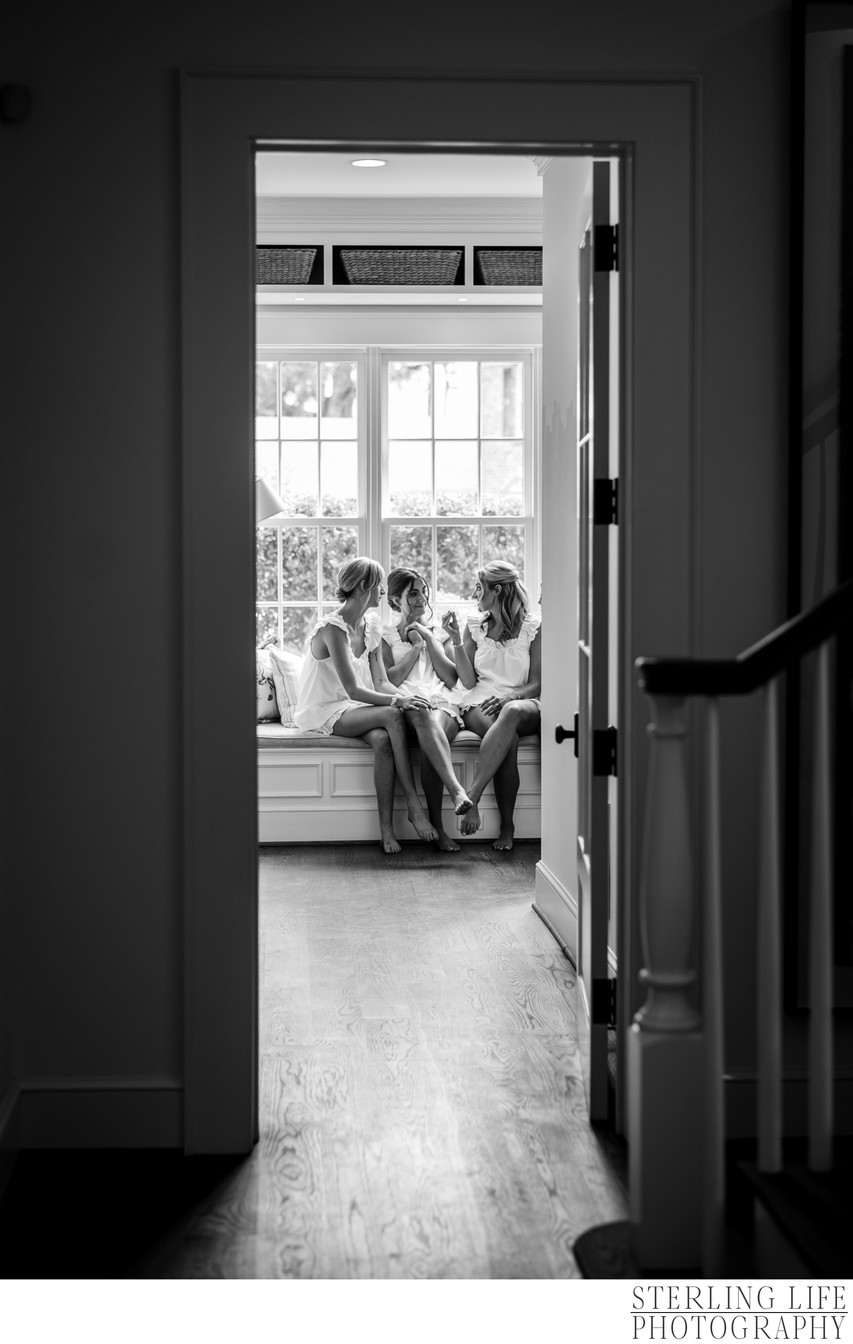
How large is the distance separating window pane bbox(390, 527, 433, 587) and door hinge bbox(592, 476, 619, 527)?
4.26 meters

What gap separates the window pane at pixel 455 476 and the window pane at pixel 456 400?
0.07 metres

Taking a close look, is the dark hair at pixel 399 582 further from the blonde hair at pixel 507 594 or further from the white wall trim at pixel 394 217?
the white wall trim at pixel 394 217

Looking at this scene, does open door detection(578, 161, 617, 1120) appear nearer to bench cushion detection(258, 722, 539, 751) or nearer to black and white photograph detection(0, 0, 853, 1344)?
black and white photograph detection(0, 0, 853, 1344)

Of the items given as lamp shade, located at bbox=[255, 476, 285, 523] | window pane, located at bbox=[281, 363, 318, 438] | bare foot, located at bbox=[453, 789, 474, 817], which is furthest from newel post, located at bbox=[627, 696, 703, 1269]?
window pane, located at bbox=[281, 363, 318, 438]

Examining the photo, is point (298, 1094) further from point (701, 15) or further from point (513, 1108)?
point (701, 15)

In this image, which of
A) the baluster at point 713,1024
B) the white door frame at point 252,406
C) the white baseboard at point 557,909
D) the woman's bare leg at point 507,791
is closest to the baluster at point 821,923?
the baluster at point 713,1024

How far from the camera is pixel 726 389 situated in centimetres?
281

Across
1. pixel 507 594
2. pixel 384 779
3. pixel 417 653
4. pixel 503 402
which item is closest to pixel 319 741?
pixel 384 779

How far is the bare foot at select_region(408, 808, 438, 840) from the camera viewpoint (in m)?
6.09

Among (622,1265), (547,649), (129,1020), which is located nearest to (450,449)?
(547,649)

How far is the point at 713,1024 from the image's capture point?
197cm

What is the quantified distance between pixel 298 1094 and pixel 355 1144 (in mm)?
327

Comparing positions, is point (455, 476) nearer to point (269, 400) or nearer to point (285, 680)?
point (269, 400)

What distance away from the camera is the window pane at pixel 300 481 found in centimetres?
708
